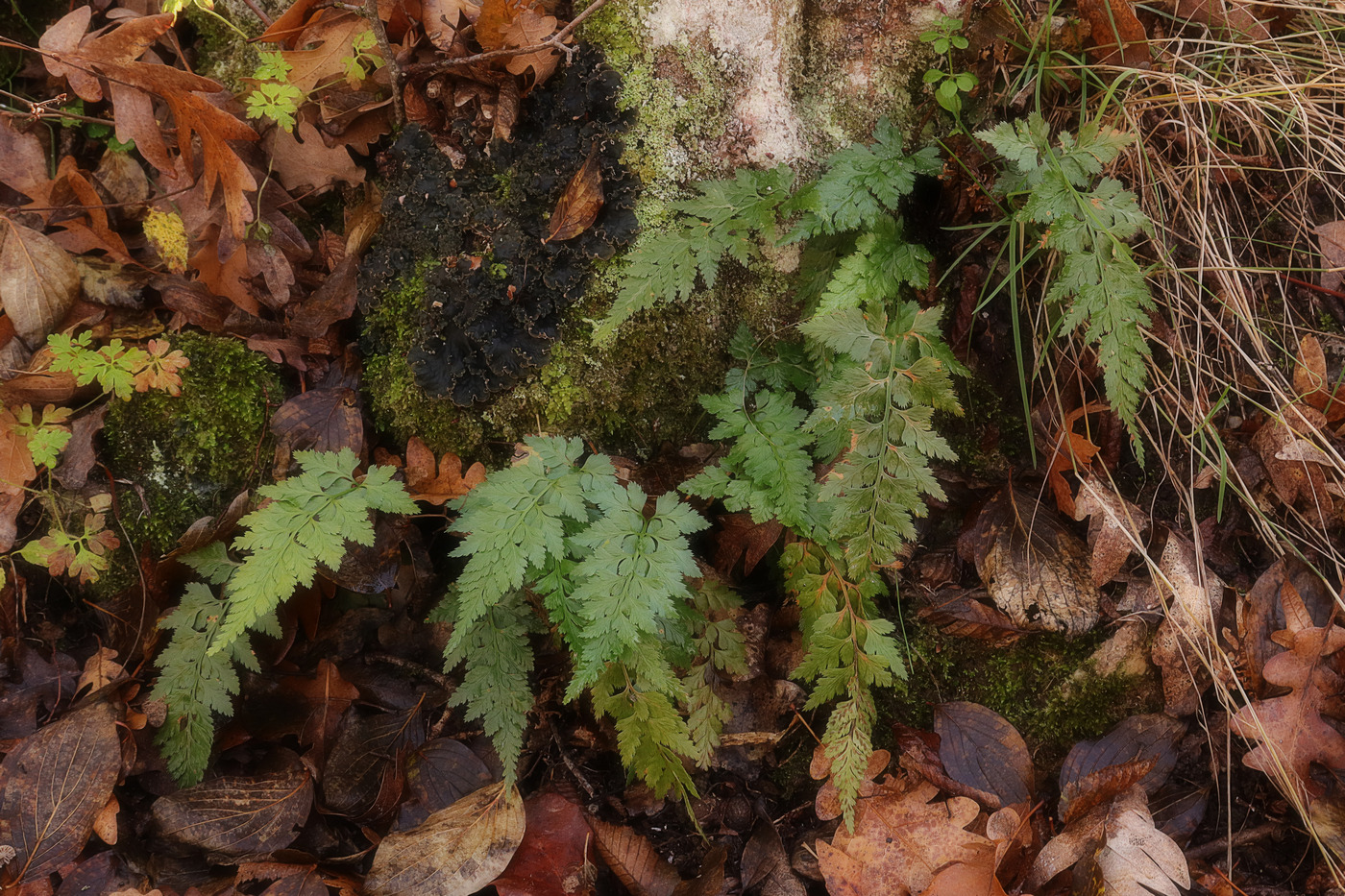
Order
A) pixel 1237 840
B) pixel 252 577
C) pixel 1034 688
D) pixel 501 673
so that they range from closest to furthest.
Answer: pixel 252 577, pixel 501 673, pixel 1237 840, pixel 1034 688

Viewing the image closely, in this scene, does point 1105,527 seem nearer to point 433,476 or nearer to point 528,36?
Result: point 433,476

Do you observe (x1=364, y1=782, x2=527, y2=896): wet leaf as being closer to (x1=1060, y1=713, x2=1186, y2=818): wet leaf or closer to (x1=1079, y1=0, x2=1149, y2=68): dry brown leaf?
(x1=1060, y1=713, x2=1186, y2=818): wet leaf

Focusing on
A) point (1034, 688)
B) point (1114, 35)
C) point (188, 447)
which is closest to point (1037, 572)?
point (1034, 688)

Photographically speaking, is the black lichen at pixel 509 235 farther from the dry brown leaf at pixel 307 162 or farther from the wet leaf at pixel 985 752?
the wet leaf at pixel 985 752

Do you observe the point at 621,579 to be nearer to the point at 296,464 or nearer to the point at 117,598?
the point at 296,464

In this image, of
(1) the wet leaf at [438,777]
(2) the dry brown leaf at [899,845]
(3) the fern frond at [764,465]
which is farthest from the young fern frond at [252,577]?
(2) the dry brown leaf at [899,845]

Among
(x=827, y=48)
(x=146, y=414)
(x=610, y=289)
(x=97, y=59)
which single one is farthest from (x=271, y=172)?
(x=827, y=48)

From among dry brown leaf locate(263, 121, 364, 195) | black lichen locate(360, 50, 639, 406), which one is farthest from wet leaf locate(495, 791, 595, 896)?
dry brown leaf locate(263, 121, 364, 195)

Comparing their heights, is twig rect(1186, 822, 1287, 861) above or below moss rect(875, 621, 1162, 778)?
below
